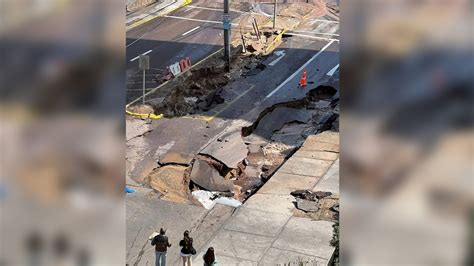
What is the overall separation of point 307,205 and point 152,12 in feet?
76.1

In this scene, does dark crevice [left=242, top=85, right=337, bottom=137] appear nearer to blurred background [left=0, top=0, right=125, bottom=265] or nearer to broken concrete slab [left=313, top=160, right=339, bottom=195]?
broken concrete slab [left=313, top=160, right=339, bottom=195]

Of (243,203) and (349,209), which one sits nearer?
(349,209)

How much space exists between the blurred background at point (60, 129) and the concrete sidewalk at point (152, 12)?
30.1 metres

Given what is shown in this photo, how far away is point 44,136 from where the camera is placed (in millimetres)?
3412

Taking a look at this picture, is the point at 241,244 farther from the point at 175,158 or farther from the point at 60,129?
the point at 60,129

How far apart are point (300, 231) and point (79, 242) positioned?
1052cm

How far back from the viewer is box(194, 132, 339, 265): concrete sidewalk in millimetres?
12500

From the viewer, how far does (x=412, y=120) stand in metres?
3.36

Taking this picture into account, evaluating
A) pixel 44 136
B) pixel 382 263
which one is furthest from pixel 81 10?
pixel 382 263

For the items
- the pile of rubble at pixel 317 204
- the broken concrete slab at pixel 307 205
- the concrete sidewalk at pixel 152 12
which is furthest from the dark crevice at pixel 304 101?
the concrete sidewalk at pixel 152 12

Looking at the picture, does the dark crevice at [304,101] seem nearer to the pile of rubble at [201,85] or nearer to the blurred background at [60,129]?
the pile of rubble at [201,85]

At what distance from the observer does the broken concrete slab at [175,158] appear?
18.5 metres

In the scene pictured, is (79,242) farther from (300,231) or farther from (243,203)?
(243,203)

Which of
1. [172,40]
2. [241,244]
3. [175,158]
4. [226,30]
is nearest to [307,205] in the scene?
[241,244]
